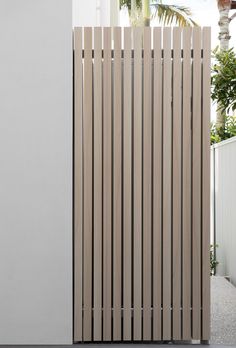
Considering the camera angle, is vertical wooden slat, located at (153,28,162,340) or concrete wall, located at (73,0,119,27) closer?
vertical wooden slat, located at (153,28,162,340)

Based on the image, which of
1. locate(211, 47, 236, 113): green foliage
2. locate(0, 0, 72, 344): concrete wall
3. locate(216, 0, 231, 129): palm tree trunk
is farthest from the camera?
locate(216, 0, 231, 129): palm tree trunk

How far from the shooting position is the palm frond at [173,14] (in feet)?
46.1

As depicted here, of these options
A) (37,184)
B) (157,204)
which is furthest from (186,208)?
(37,184)

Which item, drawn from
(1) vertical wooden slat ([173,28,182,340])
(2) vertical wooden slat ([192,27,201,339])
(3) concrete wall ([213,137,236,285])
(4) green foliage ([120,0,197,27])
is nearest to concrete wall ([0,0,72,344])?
(1) vertical wooden slat ([173,28,182,340])

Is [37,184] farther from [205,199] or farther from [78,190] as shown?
[205,199]

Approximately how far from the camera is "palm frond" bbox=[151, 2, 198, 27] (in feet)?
46.1

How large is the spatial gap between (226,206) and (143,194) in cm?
250

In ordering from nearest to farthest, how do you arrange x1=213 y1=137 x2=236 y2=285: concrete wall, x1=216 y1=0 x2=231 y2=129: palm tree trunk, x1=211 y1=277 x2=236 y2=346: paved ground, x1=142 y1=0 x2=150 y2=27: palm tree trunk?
x1=211 y1=277 x2=236 y2=346: paved ground, x1=213 y1=137 x2=236 y2=285: concrete wall, x1=216 y1=0 x2=231 y2=129: palm tree trunk, x1=142 y1=0 x2=150 y2=27: palm tree trunk

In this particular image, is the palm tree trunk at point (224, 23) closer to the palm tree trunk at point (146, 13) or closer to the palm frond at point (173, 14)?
the palm tree trunk at point (146, 13)

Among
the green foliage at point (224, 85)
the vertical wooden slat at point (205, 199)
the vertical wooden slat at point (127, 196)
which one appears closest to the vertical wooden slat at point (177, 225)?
the vertical wooden slat at point (205, 199)

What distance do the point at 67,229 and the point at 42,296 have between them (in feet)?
1.62

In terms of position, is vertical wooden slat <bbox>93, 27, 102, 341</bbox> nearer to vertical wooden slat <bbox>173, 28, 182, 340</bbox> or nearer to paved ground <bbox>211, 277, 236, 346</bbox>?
vertical wooden slat <bbox>173, 28, 182, 340</bbox>

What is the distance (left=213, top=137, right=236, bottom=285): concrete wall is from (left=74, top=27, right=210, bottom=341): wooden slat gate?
1.87m

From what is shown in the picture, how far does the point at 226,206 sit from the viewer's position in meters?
5.65
